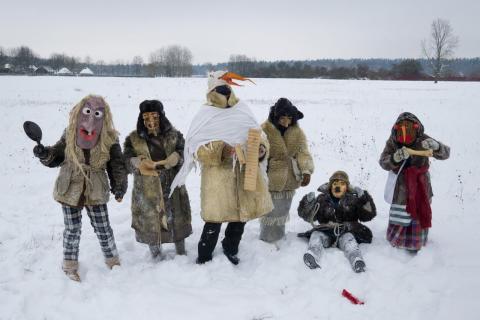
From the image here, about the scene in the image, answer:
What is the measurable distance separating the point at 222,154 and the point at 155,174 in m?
0.79

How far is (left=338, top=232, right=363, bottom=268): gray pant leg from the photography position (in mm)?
4223

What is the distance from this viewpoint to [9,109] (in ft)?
53.5

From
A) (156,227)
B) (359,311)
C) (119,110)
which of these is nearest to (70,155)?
(156,227)

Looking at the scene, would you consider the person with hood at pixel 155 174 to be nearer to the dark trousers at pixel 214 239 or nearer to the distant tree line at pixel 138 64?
the dark trousers at pixel 214 239

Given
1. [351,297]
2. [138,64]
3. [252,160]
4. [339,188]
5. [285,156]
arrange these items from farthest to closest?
[138,64]
[339,188]
[285,156]
[252,160]
[351,297]

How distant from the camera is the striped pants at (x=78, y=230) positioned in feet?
13.2

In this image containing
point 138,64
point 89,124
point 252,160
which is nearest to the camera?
point 89,124

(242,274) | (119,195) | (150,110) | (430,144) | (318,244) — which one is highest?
(150,110)

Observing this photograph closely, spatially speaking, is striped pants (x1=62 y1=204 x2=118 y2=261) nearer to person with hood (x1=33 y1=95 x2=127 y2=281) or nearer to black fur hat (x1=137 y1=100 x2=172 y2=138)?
person with hood (x1=33 y1=95 x2=127 y2=281)

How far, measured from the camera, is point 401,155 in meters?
4.28

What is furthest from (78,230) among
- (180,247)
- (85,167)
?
(180,247)

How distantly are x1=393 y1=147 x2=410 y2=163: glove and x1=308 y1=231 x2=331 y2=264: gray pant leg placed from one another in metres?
1.29

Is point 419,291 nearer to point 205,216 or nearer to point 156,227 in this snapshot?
point 205,216

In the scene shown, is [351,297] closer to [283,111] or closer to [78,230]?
[283,111]
